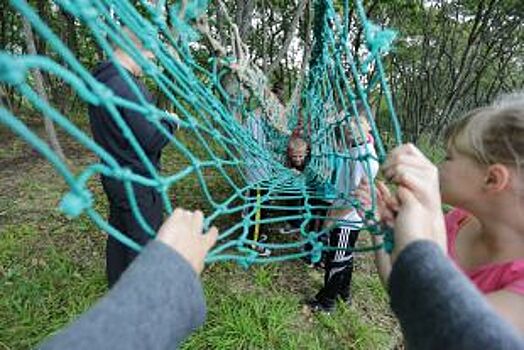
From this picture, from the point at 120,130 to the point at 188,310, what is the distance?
1.03 m

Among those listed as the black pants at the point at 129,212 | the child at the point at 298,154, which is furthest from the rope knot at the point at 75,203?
the child at the point at 298,154

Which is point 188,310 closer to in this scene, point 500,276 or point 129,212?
point 500,276

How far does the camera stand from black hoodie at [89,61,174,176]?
1.36 m

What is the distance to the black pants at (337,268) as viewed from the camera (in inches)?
76.7

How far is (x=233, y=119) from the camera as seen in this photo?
5.06 feet

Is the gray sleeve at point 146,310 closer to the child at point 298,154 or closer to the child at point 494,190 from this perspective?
the child at point 494,190

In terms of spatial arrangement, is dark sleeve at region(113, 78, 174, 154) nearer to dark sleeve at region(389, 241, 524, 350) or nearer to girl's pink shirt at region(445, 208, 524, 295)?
girl's pink shirt at region(445, 208, 524, 295)

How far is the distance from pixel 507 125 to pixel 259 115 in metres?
1.75

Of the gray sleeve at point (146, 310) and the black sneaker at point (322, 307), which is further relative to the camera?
the black sneaker at point (322, 307)

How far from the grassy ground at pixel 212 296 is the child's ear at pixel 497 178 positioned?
118cm

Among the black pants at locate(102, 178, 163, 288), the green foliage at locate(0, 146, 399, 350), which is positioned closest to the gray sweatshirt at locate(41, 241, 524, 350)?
the black pants at locate(102, 178, 163, 288)

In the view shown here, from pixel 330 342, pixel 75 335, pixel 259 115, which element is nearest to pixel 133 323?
pixel 75 335

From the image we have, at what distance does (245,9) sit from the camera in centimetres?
301

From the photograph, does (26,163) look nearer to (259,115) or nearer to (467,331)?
(259,115)
